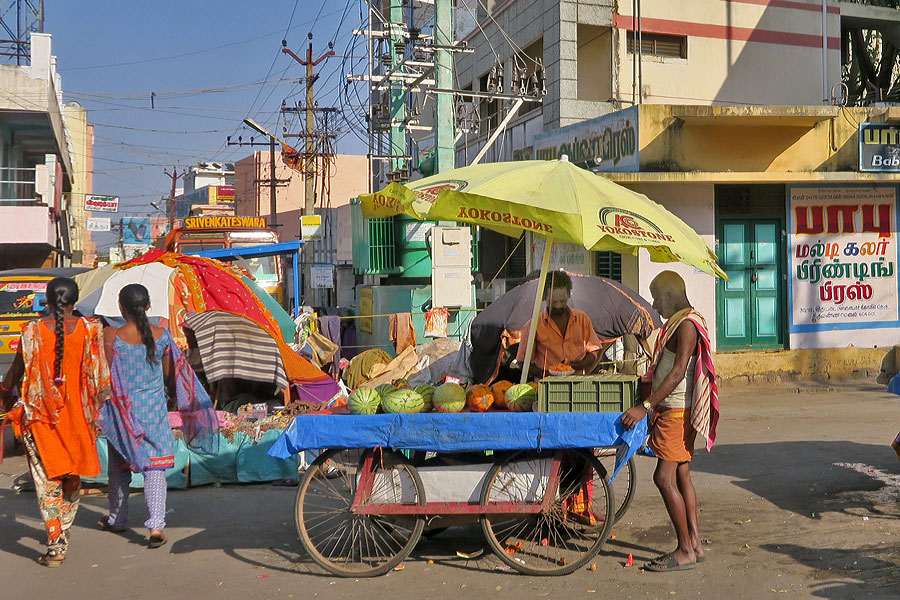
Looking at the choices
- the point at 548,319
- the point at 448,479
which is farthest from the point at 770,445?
the point at 448,479

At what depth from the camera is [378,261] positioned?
17.3 m

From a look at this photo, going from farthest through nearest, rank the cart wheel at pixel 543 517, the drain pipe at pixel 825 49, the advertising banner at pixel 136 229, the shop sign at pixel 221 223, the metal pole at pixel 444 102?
1. the advertising banner at pixel 136 229
2. the shop sign at pixel 221 223
3. the drain pipe at pixel 825 49
4. the metal pole at pixel 444 102
5. the cart wheel at pixel 543 517

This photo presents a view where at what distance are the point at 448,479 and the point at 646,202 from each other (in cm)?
231

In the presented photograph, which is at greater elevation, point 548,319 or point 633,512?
point 548,319

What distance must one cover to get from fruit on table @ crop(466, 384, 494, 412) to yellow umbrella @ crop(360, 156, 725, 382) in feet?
1.42

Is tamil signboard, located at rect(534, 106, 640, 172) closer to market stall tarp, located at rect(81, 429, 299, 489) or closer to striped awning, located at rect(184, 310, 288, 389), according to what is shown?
striped awning, located at rect(184, 310, 288, 389)

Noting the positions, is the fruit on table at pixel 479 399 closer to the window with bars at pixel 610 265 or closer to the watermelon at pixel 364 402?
the watermelon at pixel 364 402

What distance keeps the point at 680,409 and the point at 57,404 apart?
13.1 feet

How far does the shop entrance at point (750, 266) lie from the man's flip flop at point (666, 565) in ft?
26.7

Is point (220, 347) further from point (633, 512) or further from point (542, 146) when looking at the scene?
point (542, 146)

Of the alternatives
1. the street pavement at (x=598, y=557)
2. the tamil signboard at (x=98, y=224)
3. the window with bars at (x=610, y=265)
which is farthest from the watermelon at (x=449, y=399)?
the tamil signboard at (x=98, y=224)

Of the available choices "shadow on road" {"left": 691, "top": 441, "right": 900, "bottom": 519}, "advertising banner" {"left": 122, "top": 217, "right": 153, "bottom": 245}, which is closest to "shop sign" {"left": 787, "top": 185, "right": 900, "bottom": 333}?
"shadow on road" {"left": 691, "top": 441, "right": 900, "bottom": 519}

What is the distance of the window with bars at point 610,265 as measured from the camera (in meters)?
Answer: 13.1

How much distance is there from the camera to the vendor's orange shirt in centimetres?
637
